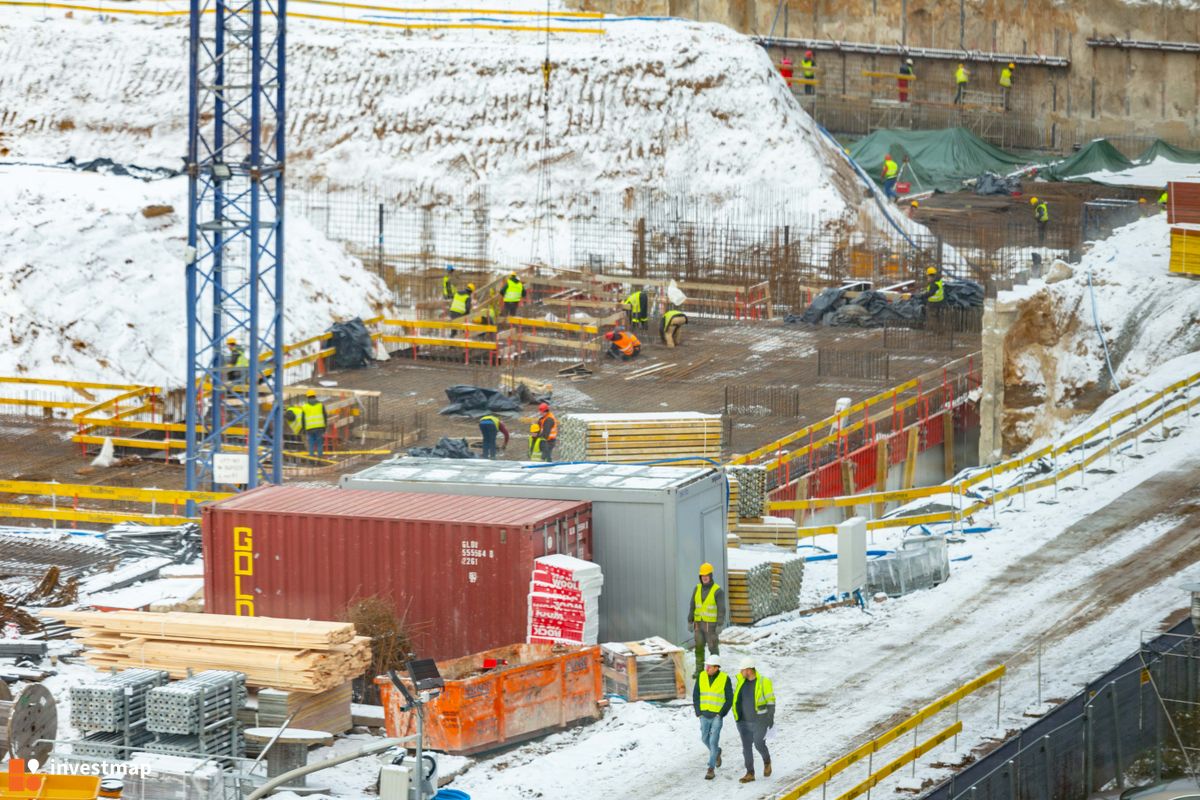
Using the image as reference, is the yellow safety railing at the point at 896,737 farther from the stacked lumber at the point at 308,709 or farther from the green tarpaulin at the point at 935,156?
the green tarpaulin at the point at 935,156

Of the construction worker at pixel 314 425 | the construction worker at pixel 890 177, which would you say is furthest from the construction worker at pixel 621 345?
the construction worker at pixel 890 177

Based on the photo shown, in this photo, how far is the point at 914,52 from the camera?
6912 cm

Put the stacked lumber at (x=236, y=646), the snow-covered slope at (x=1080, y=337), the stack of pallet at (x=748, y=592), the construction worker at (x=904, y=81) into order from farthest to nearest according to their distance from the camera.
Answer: the construction worker at (x=904, y=81) < the snow-covered slope at (x=1080, y=337) < the stack of pallet at (x=748, y=592) < the stacked lumber at (x=236, y=646)

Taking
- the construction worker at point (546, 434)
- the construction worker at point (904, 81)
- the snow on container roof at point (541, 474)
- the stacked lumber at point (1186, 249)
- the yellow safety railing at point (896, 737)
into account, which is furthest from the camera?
the construction worker at point (904, 81)

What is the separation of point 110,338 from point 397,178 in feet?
42.6

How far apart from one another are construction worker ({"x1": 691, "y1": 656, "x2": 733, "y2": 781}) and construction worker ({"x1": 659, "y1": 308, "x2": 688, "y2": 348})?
2660 centimetres

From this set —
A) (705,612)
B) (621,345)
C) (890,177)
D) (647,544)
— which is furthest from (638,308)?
(705,612)

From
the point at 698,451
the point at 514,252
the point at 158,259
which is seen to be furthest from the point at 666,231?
the point at 698,451

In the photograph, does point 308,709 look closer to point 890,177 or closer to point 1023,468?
point 1023,468

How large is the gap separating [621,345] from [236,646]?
24519mm

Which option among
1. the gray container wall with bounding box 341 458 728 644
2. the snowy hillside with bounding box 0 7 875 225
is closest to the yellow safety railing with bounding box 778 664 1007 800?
the gray container wall with bounding box 341 458 728 644

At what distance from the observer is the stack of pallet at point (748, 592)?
25.5 metres

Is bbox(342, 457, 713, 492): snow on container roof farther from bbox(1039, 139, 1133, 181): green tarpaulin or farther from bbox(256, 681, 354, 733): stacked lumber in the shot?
bbox(1039, 139, 1133, 181): green tarpaulin

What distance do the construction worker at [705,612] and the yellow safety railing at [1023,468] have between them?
22.1 ft
